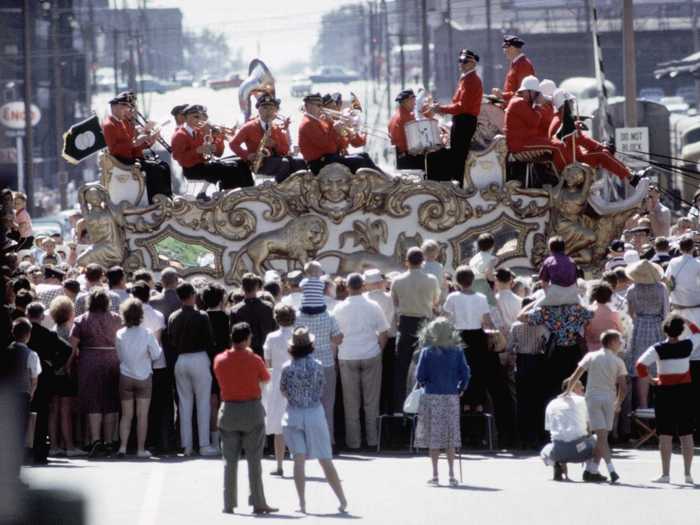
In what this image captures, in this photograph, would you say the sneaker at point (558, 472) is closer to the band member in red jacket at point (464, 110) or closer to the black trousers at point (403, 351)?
the black trousers at point (403, 351)

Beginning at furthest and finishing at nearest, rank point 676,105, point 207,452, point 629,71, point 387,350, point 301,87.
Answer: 1. point 301,87
2. point 676,105
3. point 629,71
4. point 387,350
5. point 207,452

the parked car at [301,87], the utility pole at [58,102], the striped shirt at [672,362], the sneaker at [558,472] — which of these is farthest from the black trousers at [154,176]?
the parked car at [301,87]

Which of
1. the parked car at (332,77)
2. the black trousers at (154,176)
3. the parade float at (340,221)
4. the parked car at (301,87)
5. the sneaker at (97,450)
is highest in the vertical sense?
the parked car at (332,77)

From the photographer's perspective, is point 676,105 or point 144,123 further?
point 676,105

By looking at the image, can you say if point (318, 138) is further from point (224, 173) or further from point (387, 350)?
point (387, 350)

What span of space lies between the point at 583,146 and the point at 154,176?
4744 millimetres

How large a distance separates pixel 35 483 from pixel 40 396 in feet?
36.6

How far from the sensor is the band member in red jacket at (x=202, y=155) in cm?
1803

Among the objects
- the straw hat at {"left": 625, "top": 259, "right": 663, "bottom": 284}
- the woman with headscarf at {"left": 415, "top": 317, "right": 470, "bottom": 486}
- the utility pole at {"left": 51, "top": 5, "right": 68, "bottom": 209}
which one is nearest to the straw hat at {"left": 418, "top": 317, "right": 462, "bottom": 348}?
the woman with headscarf at {"left": 415, "top": 317, "right": 470, "bottom": 486}

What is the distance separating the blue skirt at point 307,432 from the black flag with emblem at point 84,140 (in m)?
8.67

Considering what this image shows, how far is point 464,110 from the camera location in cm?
1761

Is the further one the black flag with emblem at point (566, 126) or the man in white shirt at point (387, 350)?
the black flag with emblem at point (566, 126)

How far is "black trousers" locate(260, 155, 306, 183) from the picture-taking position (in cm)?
1814

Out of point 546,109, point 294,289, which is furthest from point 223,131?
point 294,289
